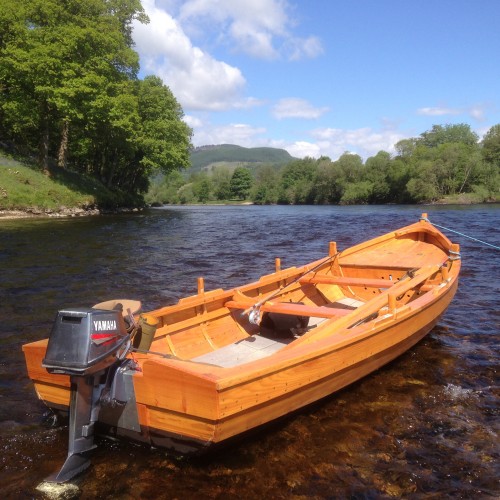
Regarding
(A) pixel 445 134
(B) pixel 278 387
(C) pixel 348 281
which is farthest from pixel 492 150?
(B) pixel 278 387

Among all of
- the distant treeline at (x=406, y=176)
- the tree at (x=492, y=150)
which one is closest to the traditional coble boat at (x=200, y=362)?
the distant treeline at (x=406, y=176)

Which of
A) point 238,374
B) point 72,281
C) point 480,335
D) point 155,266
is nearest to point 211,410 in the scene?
point 238,374

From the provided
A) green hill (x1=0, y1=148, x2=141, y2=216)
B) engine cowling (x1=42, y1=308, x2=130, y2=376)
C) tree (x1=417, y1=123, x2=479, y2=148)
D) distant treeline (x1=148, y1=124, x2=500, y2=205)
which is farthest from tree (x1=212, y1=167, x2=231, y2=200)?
engine cowling (x1=42, y1=308, x2=130, y2=376)

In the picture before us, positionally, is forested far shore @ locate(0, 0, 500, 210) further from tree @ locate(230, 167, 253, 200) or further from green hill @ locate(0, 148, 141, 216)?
tree @ locate(230, 167, 253, 200)

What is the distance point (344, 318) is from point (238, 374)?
2.12 m

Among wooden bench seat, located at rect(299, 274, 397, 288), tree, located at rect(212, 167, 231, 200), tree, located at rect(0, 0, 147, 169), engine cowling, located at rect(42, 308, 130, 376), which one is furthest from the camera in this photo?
tree, located at rect(212, 167, 231, 200)

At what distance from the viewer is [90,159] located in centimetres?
4762

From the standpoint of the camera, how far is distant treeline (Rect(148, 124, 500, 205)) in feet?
201

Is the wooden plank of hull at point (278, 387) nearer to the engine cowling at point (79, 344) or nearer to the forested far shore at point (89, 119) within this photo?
the engine cowling at point (79, 344)

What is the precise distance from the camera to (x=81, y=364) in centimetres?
350

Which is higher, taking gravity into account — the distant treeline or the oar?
the distant treeline

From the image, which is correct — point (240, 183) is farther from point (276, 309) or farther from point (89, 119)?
point (276, 309)

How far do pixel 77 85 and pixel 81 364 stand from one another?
102 feet

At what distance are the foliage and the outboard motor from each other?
3018 centimetres
